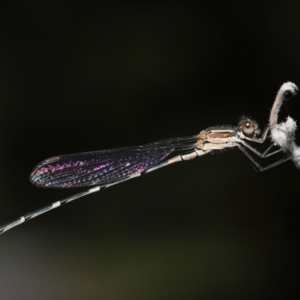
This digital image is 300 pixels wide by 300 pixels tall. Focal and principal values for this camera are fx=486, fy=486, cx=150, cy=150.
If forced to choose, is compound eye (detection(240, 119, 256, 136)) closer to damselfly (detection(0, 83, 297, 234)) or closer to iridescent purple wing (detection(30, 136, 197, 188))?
damselfly (detection(0, 83, 297, 234))

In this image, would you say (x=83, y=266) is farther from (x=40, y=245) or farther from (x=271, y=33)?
(x=271, y=33)

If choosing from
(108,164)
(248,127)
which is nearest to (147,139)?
(108,164)

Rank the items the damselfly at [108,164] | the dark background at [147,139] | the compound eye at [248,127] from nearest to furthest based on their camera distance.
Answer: the compound eye at [248,127] < the damselfly at [108,164] < the dark background at [147,139]

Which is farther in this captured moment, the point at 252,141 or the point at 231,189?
the point at 231,189

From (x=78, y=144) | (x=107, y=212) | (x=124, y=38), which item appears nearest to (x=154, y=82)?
(x=124, y=38)

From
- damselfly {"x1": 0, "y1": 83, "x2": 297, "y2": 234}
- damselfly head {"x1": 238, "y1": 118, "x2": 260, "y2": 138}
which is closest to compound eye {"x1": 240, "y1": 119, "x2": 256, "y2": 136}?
damselfly head {"x1": 238, "y1": 118, "x2": 260, "y2": 138}

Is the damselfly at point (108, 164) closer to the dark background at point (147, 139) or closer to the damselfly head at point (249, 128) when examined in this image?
the damselfly head at point (249, 128)

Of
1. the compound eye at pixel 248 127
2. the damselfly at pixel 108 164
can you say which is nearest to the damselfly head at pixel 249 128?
the compound eye at pixel 248 127
